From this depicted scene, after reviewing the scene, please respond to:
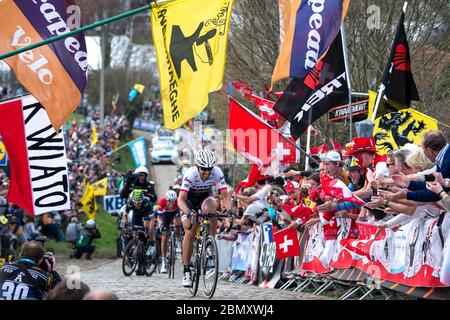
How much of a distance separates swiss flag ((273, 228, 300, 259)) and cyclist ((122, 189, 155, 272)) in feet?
17.7

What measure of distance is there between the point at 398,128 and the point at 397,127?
0.08 feet

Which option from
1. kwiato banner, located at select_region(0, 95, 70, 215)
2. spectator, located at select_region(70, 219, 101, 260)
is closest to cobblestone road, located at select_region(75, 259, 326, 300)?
kwiato banner, located at select_region(0, 95, 70, 215)

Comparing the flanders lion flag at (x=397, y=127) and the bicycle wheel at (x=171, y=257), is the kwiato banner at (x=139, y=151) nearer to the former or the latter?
the bicycle wheel at (x=171, y=257)

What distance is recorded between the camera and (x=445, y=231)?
34.3 ft

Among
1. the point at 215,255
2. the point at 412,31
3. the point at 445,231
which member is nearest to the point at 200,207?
the point at 215,255

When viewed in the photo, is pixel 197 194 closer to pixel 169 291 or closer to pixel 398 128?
pixel 169 291

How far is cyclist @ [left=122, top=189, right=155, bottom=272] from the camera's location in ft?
67.9

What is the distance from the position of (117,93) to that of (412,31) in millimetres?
51523

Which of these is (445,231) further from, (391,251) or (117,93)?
(117,93)

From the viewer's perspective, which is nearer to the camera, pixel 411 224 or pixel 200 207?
pixel 411 224

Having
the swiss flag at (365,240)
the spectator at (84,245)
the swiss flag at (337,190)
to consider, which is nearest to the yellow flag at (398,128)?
the swiss flag at (337,190)

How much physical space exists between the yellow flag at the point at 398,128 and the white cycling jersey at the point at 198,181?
3084 millimetres

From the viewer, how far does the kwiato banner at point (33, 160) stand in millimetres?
12547

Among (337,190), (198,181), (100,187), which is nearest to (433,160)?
(337,190)
